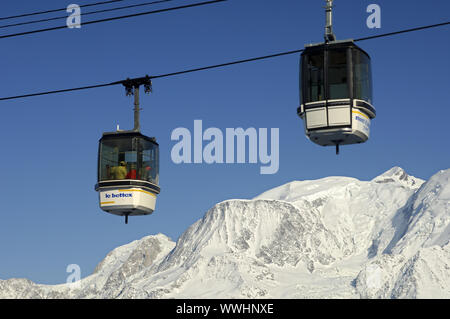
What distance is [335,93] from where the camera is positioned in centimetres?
2812

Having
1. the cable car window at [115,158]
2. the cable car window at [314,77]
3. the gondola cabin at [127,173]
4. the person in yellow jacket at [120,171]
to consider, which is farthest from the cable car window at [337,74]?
the person in yellow jacket at [120,171]

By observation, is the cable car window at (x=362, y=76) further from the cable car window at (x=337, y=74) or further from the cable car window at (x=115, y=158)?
the cable car window at (x=115, y=158)

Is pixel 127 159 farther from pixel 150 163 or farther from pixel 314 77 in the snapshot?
pixel 314 77

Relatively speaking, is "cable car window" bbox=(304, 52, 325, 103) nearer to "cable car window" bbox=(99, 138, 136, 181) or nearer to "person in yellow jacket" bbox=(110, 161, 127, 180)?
"cable car window" bbox=(99, 138, 136, 181)

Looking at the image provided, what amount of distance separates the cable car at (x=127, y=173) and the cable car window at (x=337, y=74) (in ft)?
23.5

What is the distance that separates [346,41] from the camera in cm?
2805

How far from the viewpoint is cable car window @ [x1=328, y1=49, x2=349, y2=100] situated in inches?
1105

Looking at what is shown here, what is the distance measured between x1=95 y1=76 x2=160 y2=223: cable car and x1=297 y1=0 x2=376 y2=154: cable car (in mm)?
6452

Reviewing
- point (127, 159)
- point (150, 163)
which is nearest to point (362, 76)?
point (150, 163)

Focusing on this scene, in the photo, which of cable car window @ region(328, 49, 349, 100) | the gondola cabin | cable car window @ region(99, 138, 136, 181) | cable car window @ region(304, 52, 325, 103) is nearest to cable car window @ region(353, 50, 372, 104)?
cable car window @ region(328, 49, 349, 100)

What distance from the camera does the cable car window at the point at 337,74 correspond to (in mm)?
28078
